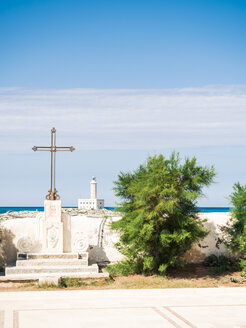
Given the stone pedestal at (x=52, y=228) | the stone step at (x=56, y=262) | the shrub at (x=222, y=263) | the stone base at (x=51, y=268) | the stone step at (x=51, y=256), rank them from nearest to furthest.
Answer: the stone base at (x=51, y=268) → the stone step at (x=56, y=262) → the stone step at (x=51, y=256) → the shrub at (x=222, y=263) → the stone pedestal at (x=52, y=228)

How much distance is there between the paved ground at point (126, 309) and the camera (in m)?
7.84

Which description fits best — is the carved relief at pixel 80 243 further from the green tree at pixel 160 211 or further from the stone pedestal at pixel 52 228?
the green tree at pixel 160 211

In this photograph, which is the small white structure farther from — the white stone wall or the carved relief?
the carved relief

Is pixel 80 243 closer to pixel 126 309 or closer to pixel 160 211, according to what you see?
pixel 160 211

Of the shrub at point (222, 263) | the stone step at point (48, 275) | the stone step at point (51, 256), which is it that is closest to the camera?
the stone step at point (48, 275)

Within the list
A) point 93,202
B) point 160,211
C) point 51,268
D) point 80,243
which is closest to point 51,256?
point 51,268

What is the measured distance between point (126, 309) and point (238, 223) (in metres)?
6.36

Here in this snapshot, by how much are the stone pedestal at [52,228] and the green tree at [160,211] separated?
206cm

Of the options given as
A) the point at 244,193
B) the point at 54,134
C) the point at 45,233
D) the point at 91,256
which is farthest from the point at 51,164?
the point at 244,193

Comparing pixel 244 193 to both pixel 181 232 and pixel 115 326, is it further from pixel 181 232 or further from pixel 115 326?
pixel 115 326

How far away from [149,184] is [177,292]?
3.29 meters

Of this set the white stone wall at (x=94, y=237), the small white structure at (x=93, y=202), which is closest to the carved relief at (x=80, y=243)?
the white stone wall at (x=94, y=237)

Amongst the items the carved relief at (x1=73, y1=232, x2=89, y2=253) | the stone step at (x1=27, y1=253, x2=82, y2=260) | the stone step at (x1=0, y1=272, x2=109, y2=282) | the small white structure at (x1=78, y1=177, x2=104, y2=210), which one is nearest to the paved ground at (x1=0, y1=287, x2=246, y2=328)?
the stone step at (x1=0, y1=272, x2=109, y2=282)

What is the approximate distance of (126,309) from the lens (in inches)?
352
